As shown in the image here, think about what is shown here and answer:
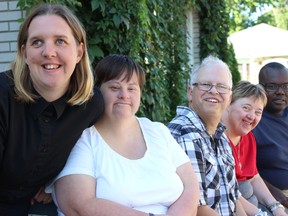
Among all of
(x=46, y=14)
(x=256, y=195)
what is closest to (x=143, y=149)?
(x=46, y=14)

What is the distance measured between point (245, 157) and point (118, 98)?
1.52m

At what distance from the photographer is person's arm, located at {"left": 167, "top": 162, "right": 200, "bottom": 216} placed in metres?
2.42

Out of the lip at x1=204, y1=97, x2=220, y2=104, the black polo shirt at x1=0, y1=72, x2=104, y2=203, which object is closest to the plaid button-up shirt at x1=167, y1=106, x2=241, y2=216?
the lip at x1=204, y1=97, x2=220, y2=104

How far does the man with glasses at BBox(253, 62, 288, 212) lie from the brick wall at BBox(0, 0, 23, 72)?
88.7 inches

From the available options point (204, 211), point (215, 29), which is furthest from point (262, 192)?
point (215, 29)

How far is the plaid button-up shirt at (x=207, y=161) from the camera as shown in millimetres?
2715

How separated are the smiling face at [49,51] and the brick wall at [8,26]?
1697 mm

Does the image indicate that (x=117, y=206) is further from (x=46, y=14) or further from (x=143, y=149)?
(x=46, y=14)

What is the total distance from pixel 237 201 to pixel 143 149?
94cm

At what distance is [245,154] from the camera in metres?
3.58

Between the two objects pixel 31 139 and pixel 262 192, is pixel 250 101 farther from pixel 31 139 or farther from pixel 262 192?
pixel 31 139

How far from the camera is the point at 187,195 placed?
8.14ft

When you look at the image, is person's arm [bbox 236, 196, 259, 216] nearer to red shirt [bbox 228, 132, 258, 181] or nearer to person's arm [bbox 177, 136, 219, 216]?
red shirt [bbox 228, 132, 258, 181]

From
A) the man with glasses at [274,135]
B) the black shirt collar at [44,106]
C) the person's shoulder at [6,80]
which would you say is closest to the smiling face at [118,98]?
Answer: the black shirt collar at [44,106]
